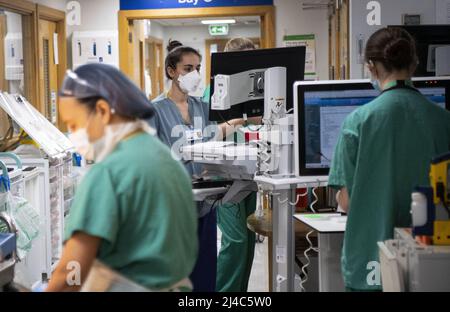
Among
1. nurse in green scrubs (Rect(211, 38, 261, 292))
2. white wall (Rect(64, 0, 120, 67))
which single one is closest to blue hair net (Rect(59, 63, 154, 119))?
nurse in green scrubs (Rect(211, 38, 261, 292))

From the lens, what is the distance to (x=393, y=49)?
6.86ft

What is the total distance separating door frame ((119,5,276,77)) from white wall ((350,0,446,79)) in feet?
6.74

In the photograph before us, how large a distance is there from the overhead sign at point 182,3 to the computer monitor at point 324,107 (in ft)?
11.8

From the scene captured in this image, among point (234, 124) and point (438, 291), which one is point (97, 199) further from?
point (234, 124)

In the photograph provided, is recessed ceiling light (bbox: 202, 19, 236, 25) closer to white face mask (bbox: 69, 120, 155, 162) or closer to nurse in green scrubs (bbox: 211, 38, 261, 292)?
nurse in green scrubs (bbox: 211, 38, 261, 292)

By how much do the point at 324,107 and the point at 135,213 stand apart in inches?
55.1

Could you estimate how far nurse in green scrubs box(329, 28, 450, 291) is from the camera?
2.07m

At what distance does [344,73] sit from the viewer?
184 inches

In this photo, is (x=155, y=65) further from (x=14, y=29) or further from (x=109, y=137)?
(x=109, y=137)

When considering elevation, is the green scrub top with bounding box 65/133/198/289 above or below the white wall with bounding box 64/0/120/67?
below

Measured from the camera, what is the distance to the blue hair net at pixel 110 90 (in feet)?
5.06

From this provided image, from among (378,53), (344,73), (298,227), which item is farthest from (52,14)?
(378,53)

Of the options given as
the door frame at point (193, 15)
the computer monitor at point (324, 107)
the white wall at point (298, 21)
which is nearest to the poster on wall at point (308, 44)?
the white wall at point (298, 21)

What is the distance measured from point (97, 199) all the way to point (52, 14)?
4752 millimetres
